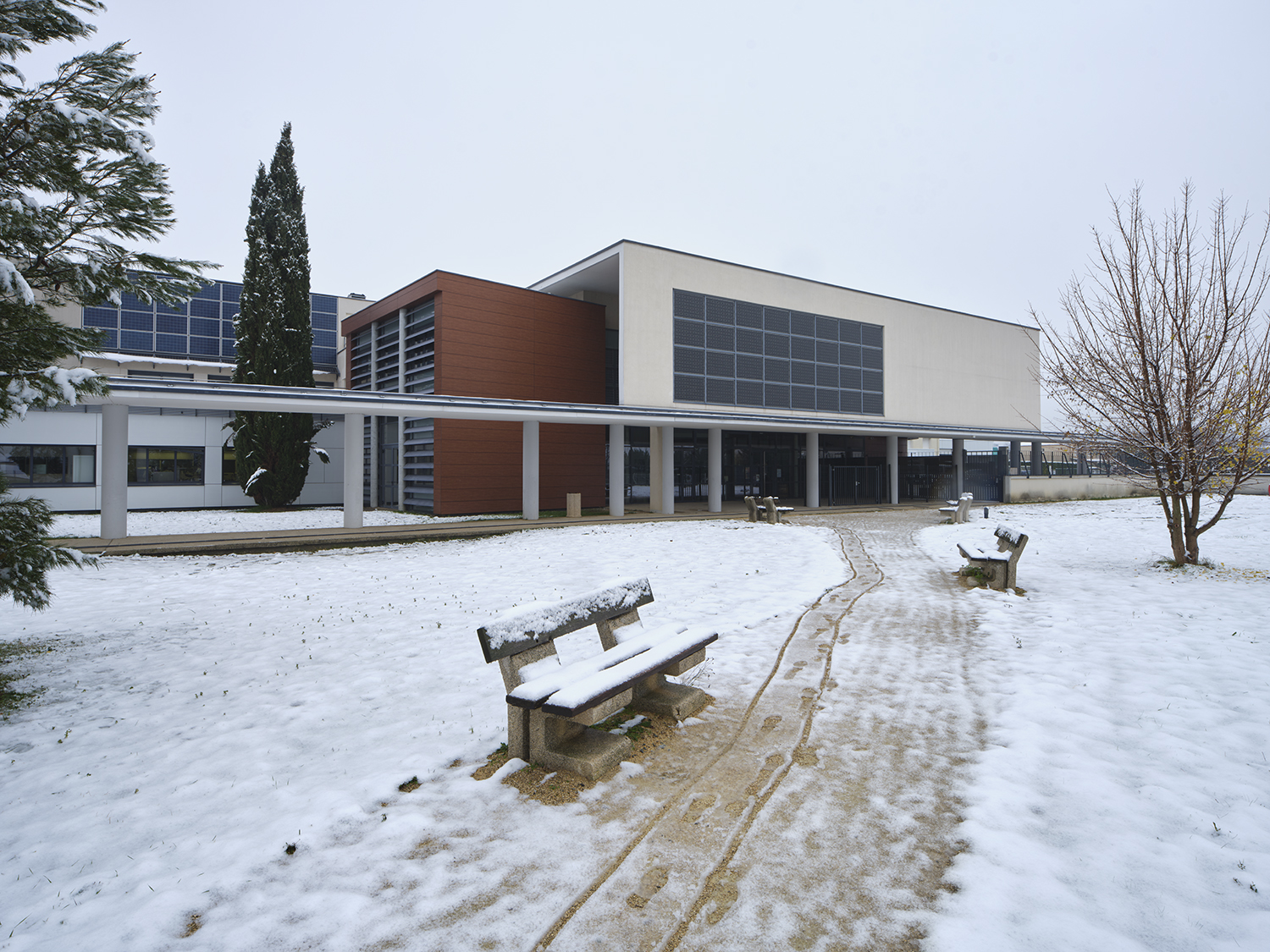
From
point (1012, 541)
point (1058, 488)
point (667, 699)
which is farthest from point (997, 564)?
point (1058, 488)

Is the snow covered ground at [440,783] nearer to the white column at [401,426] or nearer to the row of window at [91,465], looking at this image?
the white column at [401,426]

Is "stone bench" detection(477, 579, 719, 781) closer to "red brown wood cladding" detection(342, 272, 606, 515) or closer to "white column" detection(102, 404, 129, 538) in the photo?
"white column" detection(102, 404, 129, 538)

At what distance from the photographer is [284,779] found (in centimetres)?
396

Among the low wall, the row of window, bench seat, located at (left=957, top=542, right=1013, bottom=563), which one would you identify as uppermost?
the row of window

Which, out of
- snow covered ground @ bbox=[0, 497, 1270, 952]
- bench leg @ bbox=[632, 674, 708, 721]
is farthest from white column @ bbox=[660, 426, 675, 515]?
bench leg @ bbox=[632, 674, 708, 721]

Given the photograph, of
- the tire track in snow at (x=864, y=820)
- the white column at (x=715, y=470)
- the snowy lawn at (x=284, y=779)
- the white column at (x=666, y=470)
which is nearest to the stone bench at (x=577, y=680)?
the snowy lawn at (x=284, y=779)

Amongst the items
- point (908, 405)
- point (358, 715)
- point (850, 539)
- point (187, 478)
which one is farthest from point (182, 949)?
point (908, 405)

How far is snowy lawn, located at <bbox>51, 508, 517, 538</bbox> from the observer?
1759 cm

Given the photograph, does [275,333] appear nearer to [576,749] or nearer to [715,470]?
[715,470]

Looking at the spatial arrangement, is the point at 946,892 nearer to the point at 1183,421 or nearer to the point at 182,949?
the point at 182,949

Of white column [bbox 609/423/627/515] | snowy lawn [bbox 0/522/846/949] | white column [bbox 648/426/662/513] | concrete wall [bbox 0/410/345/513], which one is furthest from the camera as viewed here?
white column [bbox 648/426/662/513]

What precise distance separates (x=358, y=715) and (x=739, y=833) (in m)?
3.05

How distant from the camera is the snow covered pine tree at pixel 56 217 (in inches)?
206

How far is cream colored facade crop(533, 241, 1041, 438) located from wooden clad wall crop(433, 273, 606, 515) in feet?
7.19
